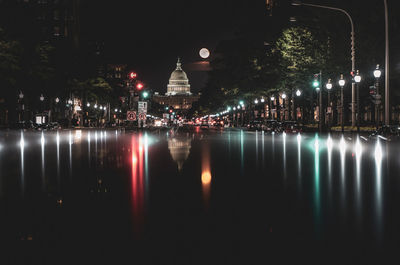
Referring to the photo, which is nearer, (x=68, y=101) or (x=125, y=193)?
(x=125, y=193)

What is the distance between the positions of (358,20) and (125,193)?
1903 inches

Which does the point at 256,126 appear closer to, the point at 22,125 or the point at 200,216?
the point at 22,125

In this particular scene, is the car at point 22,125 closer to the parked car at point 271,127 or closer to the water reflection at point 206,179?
the parked car at point 271,127

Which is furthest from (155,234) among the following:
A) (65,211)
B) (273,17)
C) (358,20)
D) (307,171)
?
(273,17)

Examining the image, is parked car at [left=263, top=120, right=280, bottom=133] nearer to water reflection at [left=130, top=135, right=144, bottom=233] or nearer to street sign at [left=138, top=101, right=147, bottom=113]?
street sign at [left=138, top=101, right=147, bottom=113]

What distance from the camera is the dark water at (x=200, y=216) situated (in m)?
6.11

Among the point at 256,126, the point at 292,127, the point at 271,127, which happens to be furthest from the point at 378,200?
the point at 256,126

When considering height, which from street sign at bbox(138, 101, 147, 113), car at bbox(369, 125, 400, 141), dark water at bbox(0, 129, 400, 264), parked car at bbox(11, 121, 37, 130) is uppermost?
street sign at bbox(138, 101, 147, 113)

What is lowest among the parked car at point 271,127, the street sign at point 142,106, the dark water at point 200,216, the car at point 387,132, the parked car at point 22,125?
the dark water at point 200,216

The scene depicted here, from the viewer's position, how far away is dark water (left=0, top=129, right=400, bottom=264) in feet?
20.0

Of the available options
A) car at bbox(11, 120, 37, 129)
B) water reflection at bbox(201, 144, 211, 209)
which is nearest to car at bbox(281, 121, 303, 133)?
car at bbox(11, 120, 37, 129)

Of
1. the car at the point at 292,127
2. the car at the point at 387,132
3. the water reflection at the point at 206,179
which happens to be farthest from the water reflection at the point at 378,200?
the car at the point at 292,127

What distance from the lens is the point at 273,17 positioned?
3157 inches

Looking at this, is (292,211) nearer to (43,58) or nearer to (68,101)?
(43,58)
